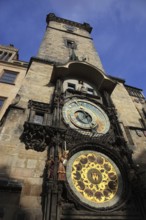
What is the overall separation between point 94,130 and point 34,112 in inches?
110

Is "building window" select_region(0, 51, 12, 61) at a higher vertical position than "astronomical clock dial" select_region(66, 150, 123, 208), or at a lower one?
higher

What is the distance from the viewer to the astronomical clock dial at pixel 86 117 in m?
8.31

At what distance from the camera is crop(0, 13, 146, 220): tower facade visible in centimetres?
541

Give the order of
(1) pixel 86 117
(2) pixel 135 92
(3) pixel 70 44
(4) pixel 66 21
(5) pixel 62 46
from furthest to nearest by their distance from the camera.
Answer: (4) pixel 66 21 < (3) pixel 70 44 < (2) pixel 135 92 < (5) pixel 62 46 < (1) pixel 86 117

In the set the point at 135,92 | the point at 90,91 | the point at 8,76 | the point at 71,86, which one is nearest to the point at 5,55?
the point at 8,76

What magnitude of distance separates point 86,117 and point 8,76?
26.8 feet

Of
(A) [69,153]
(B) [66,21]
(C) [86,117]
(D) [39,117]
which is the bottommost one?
(A) [69,153]

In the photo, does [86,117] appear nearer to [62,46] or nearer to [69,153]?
[69,153]

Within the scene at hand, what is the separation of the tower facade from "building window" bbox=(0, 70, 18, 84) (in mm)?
2983

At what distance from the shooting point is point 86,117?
8891 millimetres

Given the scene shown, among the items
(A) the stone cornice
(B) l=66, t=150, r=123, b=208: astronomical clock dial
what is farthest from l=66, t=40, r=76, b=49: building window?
(B) l=66, t=150, r=123, b=208: astronomical clock dial

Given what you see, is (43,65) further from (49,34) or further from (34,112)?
(49,34)

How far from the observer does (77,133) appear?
7.78m

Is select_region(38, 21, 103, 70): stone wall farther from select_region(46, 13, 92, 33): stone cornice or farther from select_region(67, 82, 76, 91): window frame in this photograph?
select_region(67, 82, 76, 91): window frame
